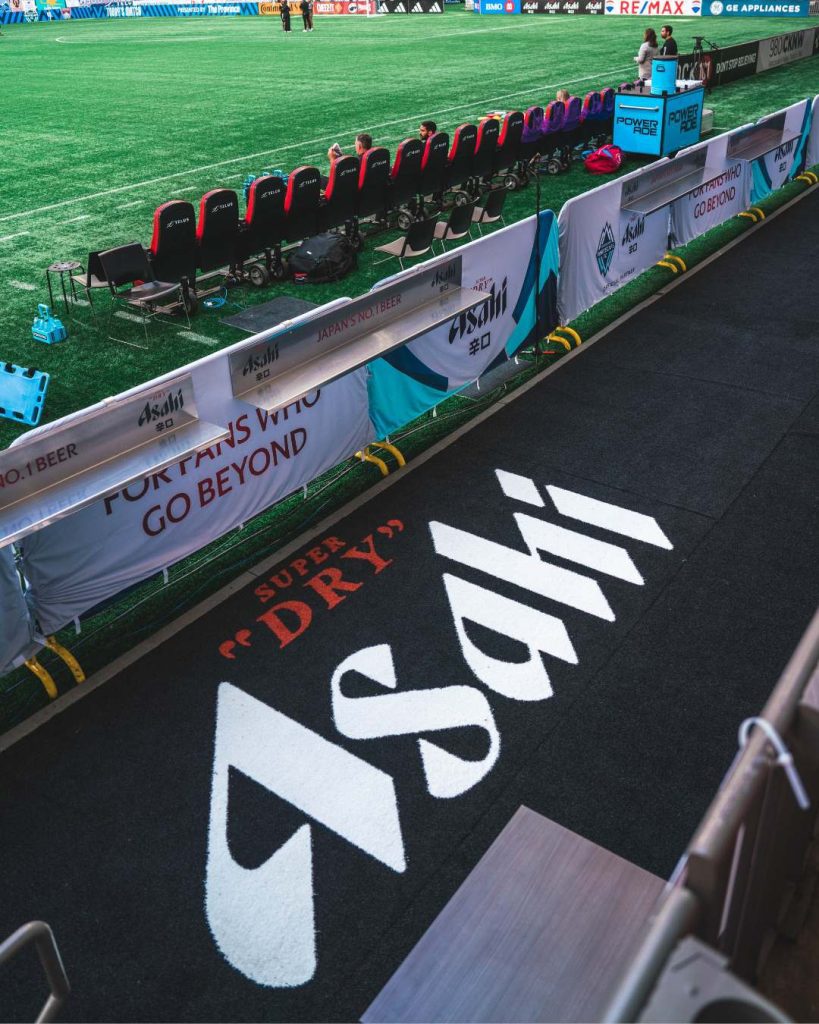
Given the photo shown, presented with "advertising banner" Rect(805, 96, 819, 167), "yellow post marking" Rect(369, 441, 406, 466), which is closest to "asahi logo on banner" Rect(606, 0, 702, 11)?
"advertising banner" Rect(805, 96, 819, 167)

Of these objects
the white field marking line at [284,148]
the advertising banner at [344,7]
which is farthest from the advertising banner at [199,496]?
the advertising banner at [344,7]

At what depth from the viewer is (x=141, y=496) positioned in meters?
5.58

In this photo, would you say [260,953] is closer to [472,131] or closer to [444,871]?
[444,871]

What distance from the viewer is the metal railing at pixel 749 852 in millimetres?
1740

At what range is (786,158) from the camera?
14.2 metres

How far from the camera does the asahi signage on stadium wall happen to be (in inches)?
1685

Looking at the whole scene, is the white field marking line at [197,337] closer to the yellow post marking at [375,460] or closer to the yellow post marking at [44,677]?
the yellow post marking at [375,460]

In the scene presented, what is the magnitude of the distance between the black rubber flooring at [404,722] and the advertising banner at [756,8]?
39397 mm

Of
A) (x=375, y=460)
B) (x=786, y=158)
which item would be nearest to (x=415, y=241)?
(x=375, y=460)

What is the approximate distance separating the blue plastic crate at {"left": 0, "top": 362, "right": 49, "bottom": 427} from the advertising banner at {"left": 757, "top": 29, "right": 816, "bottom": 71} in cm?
2355

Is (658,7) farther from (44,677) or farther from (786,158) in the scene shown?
(44,677)

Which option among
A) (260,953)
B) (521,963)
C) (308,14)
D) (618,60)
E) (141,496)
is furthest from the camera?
(308,14)

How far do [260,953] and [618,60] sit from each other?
1186 inches

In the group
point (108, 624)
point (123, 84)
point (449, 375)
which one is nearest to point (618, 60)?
point (123, 84)
